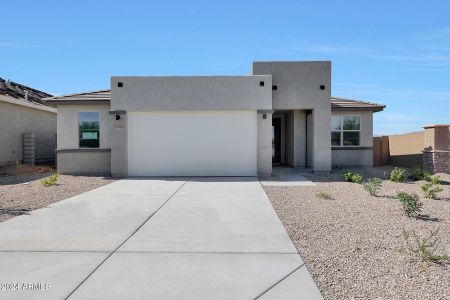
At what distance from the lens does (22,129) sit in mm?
21156

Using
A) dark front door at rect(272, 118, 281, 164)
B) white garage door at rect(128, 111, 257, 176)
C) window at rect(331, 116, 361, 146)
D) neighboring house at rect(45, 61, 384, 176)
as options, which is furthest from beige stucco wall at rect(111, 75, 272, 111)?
dark front door at rect(272, 118, 281, 164)

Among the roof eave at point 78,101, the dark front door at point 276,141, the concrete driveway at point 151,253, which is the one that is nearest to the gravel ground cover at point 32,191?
the concrete driveway at point 151,253

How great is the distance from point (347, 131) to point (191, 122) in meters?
8.27

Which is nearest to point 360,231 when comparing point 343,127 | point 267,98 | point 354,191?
point 354,191

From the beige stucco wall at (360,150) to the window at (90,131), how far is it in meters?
11.6

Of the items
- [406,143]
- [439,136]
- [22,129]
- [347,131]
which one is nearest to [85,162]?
[22,129]

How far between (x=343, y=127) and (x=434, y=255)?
14.2m

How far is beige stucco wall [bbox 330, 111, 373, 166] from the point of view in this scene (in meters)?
18.9

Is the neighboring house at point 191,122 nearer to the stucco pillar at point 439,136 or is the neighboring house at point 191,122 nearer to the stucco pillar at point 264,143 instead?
the stucco pillar at point 264,143

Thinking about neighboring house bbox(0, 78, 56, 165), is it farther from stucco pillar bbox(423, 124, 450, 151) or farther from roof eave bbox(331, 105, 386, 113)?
stucco pillar bbox(423, 124, 450, 151)

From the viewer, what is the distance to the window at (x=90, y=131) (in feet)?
56.2

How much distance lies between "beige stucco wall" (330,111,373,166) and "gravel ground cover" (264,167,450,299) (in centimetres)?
727

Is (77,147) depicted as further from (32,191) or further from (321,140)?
(321,140)

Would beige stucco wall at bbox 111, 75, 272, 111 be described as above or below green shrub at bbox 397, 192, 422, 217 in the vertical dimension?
above
